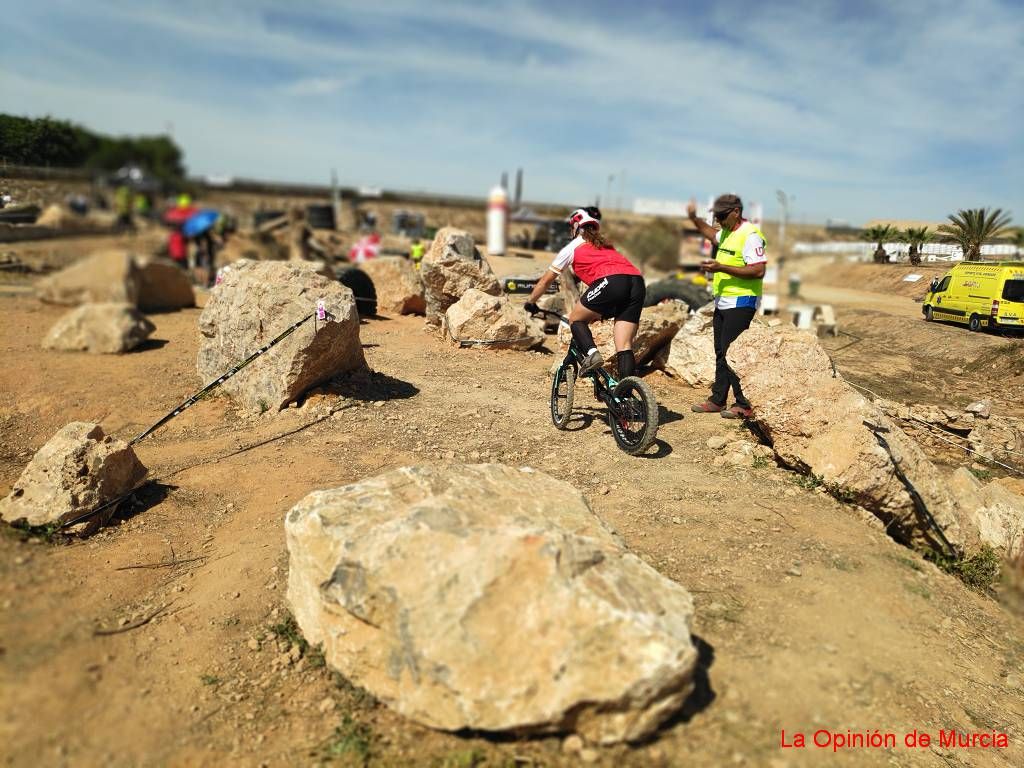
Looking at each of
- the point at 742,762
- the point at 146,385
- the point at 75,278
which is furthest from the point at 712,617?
the point at 146,385

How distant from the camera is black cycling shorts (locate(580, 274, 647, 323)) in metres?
5.43

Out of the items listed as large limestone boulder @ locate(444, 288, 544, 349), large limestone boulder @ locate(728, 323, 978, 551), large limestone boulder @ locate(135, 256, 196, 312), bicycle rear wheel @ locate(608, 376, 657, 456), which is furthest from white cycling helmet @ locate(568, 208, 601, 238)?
large limestone boulder @ locate(135, 256, 196, 312)

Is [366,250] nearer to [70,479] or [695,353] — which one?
[695,353]

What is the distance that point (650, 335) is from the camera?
7.96 metres

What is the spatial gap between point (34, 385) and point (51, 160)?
2509mm

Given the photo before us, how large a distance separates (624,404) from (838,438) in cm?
162

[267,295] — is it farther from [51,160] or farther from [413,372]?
[51,160]

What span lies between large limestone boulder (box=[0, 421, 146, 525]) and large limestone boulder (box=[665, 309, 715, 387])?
5.77 metres

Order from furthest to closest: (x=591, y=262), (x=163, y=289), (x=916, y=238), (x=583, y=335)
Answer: (x=163, y=289) → (x=916, y=238) → (x=583, y=335) → (x=591, y=262)

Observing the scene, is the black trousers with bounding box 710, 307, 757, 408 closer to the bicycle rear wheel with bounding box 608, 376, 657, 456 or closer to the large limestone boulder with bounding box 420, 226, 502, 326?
the bicycle rear wheel with bounding box 608, 376, 657, 456

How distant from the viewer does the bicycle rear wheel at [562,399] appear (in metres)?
5.88

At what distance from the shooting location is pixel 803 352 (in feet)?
18.0

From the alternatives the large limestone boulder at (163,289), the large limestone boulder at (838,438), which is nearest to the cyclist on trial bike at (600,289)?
the large limestone boulder at (838,438)

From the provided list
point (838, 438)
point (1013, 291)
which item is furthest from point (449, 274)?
point (1013, 291)
